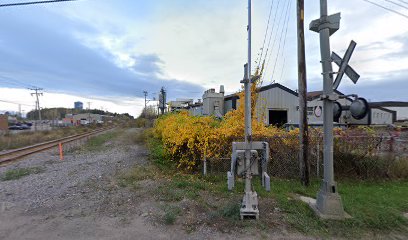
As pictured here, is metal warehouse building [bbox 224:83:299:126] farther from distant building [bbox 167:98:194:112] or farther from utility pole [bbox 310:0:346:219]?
utility pole [bbox 310:0:346:219]

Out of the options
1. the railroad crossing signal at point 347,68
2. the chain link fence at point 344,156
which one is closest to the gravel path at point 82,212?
the chain link fence at point 344,156

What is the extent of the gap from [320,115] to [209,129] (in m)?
3.73

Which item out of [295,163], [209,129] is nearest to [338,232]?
[295,163]

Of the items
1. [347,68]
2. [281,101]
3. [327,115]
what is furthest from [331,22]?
[281,101]

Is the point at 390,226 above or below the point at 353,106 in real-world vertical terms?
below

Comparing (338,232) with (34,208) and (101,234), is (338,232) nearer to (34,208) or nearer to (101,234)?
(101,234)

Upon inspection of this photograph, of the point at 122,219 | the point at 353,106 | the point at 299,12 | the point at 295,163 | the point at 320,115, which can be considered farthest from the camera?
the point at 295,163

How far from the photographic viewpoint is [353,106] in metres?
4.35

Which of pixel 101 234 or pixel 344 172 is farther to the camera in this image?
pixel 344 172

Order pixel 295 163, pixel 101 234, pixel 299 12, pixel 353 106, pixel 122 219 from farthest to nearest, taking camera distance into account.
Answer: pixel 295 163 < pixel 299 12 < pixel 122 219 < pixel 353 106 < pixel 101 234

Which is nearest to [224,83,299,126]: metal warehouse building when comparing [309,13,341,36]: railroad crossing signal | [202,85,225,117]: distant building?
[202,85,225,117]: distant building

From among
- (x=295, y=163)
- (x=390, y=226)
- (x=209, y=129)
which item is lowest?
(x=390, y=226)

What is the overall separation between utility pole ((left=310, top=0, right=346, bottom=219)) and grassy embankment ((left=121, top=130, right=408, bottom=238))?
319mm

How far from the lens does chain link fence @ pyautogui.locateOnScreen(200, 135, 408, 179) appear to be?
773 centimetres
